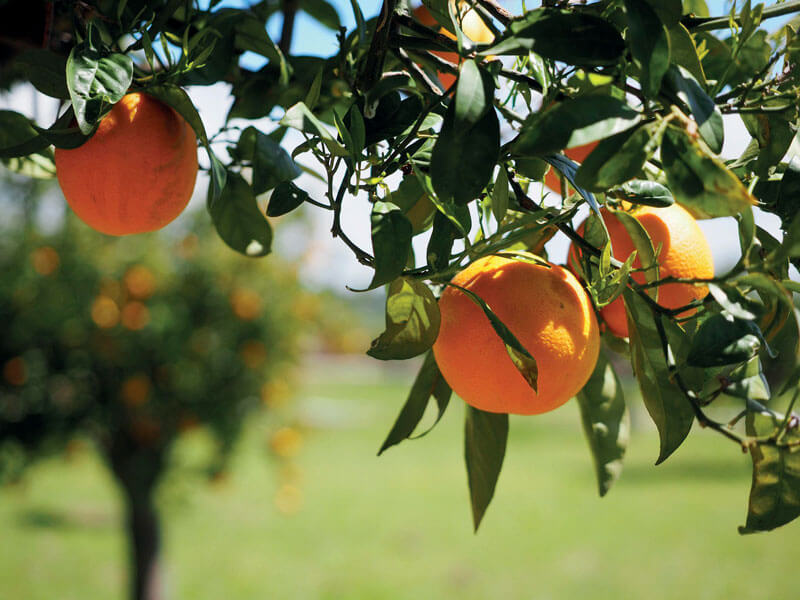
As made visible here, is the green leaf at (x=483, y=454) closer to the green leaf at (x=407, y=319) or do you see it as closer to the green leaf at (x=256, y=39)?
the green leaf at (x=407, y=319)

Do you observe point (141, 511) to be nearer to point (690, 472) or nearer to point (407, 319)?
point (407, 319)

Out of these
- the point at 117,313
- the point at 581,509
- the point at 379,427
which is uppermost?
the point at 117,313

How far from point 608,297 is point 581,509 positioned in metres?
4.40

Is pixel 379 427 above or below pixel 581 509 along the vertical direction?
below

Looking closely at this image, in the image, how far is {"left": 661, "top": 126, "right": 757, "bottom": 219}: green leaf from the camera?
0.22 m

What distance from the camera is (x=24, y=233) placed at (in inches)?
81.4

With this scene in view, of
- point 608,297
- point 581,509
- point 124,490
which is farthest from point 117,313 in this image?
point 581,509

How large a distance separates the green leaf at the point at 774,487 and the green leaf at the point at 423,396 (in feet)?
0.50

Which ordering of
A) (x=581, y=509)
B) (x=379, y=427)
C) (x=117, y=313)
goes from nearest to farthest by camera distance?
1. (x=117, y=313)
2. (x=581, y=509)
3. (x=379, y=427)

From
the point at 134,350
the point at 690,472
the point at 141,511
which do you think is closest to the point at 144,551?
the point at 141,511

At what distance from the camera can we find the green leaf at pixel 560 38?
0.24 meters

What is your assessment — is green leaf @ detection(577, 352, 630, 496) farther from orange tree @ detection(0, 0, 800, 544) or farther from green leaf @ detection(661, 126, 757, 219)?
green leaf @ detection(661, 126, 757, 219)

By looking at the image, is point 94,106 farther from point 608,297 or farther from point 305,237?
point 305,237

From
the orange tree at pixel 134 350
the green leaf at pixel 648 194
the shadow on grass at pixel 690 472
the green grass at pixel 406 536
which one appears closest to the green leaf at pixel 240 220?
the green leaf at pixel 648 194
